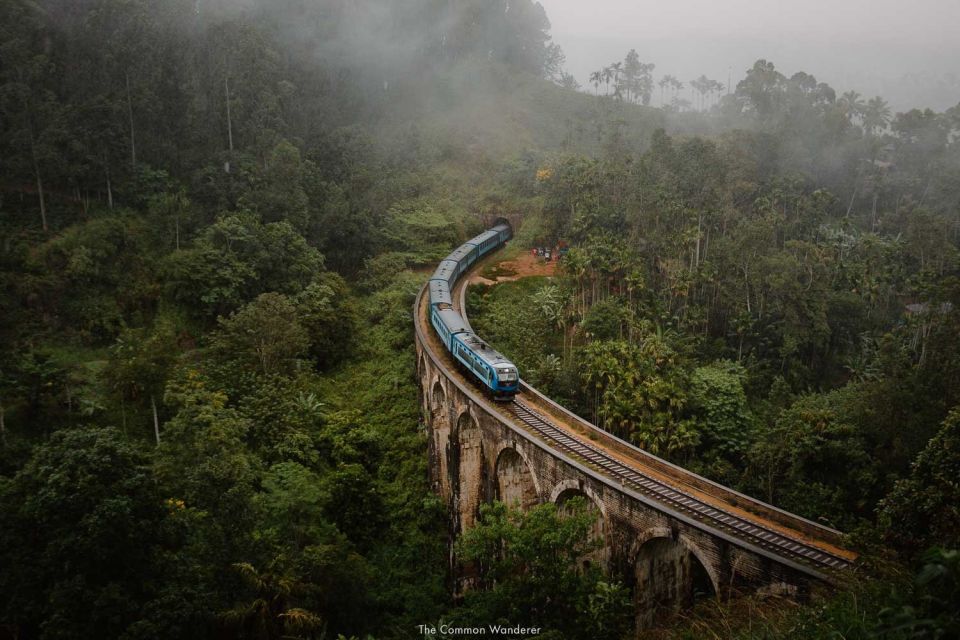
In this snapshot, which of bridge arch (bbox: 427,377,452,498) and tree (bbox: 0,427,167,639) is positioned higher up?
tree (bbox: 0,427,167,639)

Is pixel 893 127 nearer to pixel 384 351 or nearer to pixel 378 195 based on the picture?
pixel 378 195

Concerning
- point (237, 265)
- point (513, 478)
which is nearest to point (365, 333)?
point (237, 265)

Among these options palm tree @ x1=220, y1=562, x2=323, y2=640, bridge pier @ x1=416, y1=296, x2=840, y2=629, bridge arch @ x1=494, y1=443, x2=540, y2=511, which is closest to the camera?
bridge pier @ x1=416, y1=296, x2=840, y2=629

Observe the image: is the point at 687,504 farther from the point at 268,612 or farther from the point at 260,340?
the point at 260,340

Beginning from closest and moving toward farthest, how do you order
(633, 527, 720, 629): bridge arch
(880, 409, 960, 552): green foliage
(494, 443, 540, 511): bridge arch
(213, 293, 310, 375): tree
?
(880, 409, 960, 552): green foliage → (633, 527, 720, 629): bridge arch → (494, 443, 540, 511): bridge arch → (213, 293, 310, 375): tree

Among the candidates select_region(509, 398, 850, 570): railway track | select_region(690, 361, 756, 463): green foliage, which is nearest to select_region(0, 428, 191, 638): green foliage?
select_region(509, 398, 850, 570): railway track

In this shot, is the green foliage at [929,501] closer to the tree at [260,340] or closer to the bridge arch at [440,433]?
the bridge arch at [440,433]

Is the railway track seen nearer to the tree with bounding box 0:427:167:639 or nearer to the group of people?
the tree with bounding box 0:427:167:639

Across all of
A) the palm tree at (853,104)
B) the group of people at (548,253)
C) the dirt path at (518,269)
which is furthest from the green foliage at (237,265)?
the palm tree at (853,104)
